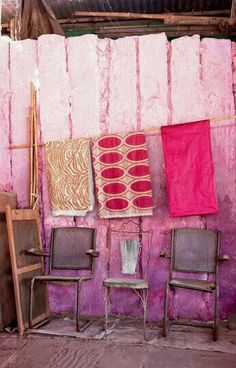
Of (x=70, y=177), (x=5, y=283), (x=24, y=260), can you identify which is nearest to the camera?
(x=5, y=283)

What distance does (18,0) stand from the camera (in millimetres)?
5141

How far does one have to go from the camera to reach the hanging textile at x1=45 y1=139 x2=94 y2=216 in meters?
4.73

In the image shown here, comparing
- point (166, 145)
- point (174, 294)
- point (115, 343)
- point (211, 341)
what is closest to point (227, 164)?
point (166, 145)

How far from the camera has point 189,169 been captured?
4422mm

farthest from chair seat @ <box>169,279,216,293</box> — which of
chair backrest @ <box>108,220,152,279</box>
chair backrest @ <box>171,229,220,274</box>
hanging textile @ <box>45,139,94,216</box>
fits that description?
hanging textile @ <box>45,139,94,216</box>

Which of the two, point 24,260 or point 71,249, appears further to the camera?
point 71,249

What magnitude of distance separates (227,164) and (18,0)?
3119mm

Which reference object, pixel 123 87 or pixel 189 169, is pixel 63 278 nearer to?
pixel 189 169

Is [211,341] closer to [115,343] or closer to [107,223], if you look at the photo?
[115,343]

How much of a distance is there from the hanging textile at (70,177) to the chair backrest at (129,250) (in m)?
0.45

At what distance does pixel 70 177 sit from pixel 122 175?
58 centimetres

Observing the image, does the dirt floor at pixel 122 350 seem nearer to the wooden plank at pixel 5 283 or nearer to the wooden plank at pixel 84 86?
the wooden plank at pixel 5 283

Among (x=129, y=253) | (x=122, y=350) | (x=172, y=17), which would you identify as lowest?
(x=122, y=350)

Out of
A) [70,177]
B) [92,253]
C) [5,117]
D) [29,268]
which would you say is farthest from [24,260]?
[5,117]
